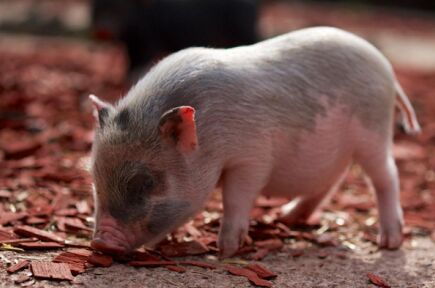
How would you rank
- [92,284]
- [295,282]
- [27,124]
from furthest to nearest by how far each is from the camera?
[27,124] < [295,282] < [92,284]

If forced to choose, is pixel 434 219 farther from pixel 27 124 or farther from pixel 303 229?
pixel 27 124

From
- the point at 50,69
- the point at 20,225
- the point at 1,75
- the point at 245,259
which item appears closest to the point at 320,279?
the point at 245,259

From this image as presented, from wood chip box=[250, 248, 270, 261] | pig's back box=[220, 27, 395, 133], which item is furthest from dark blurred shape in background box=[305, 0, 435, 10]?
wood chip box=[250, 248, 270, 261]

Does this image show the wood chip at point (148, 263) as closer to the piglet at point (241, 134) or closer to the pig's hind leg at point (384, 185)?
the piglet at point (241, 134)

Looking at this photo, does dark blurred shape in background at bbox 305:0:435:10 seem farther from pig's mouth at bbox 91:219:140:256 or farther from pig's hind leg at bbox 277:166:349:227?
pig's mouth at bbox 91:219:140:256

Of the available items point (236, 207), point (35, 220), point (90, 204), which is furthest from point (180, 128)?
point (90, 204)
